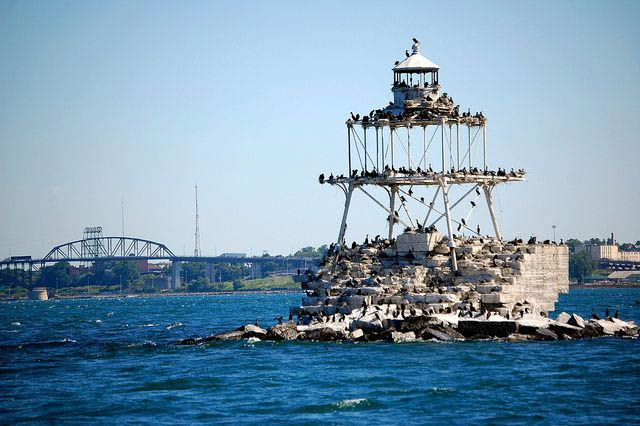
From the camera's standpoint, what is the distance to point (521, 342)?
62344 mm

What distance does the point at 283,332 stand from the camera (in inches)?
2628

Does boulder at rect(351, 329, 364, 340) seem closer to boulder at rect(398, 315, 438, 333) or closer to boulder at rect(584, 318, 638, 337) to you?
boulder at rect(398, 315, 438, 333)

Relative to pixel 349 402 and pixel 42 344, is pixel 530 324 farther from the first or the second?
pixel 42 344

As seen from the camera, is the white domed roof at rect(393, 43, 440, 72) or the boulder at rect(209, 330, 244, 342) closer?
the boulder at rect(209, 330, 244, 342)

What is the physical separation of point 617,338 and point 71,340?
32846 millimetres

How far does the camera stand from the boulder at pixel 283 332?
6656 cm

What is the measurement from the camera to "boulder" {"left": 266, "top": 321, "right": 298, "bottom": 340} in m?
66.6

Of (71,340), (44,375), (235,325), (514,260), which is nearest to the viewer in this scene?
(44,375)

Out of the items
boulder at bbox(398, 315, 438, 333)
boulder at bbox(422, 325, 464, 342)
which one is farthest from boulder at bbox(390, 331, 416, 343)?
boulder at bbox(422, 325, 464, 342)

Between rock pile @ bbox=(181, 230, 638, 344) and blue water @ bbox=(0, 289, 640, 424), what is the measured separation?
1553mm

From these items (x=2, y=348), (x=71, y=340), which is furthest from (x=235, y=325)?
(x=2, y=348)

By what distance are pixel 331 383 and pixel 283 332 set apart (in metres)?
15.3

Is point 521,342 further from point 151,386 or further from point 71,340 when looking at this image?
point 71,340

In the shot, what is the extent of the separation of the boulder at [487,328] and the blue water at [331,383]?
1328mm
